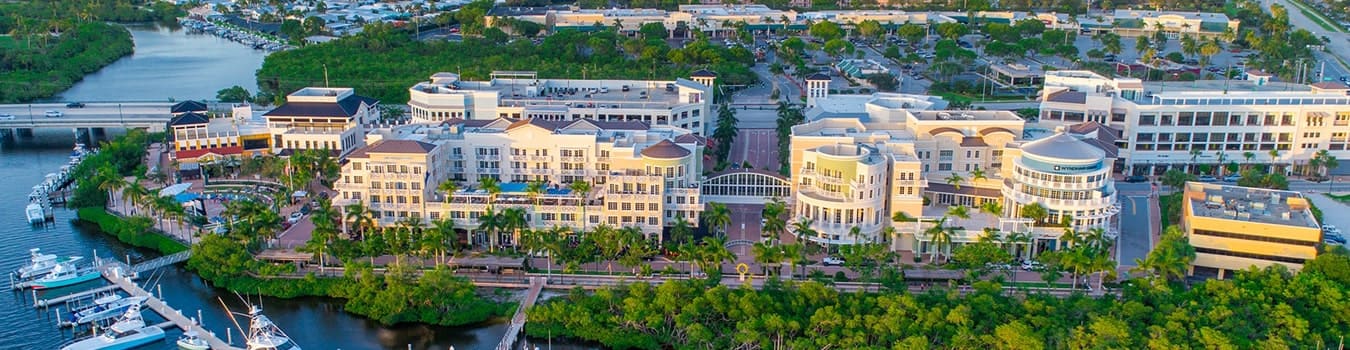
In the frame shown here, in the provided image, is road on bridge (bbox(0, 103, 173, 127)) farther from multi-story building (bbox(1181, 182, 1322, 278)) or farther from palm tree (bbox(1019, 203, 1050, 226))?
multi-story building (bbox(1181, 182, 1322, 278))

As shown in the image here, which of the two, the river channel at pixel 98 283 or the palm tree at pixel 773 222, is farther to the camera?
the palm tree at pixel 773 222

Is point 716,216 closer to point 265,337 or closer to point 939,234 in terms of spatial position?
point 939,234

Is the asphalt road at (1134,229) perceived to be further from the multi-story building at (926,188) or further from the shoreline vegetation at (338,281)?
the shoreline vegetation at (338,281)

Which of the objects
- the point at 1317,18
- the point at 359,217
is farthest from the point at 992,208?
the point at 1317,18

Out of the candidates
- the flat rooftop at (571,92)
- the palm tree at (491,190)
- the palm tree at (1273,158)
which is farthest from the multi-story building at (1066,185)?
the flat rooftop at (571,92)

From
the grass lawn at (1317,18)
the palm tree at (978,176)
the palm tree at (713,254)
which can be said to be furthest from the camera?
the grass lawn at (1317,18)

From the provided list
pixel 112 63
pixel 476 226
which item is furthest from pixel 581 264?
pixel 112 63

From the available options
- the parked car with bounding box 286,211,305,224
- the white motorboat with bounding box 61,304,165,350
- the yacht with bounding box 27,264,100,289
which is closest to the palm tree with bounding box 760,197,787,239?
the parked car with bounding box 286,211,305,224
